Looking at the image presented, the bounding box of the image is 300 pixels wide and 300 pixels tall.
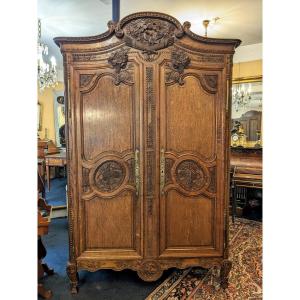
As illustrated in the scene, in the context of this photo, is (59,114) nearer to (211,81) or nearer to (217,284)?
(211,81)

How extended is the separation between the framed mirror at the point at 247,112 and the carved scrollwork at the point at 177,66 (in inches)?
107

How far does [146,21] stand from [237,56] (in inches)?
127

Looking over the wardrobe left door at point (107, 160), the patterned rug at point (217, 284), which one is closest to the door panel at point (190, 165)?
the wardrobe left door at point (107, 160)

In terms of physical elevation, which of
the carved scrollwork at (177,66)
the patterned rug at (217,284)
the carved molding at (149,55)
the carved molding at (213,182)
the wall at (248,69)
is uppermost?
the wall at (248,69)

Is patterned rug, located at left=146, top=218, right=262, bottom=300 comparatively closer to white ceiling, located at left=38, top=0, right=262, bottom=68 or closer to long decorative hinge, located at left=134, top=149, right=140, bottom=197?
long decorative hinge, located at left=134, top=149, right=140, bottom=197

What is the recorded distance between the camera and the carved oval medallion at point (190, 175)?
2.11 meters

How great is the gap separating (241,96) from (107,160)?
3.16m

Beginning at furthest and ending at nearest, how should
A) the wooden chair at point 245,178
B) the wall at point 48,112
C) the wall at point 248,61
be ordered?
the wall at point 48,112, the wall at point 248,61, the wooden chair at point 245,178

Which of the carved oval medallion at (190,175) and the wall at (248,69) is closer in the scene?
the carved oval medallion at (190,175)

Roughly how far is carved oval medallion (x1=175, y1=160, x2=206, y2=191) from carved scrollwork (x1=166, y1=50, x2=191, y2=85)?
0.64m

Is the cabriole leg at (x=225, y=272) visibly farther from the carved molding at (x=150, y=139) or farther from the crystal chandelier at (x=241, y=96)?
the crystal chandelier at (x=241, y=96)
